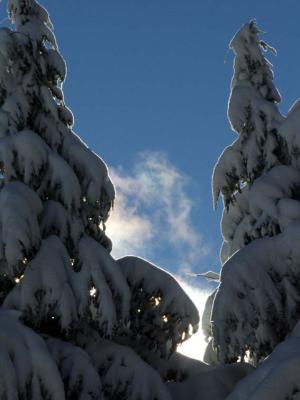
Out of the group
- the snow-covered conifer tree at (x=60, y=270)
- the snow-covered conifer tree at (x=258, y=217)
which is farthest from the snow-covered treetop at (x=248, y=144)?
the snow-covered conifer tree at (x=60, y=270)

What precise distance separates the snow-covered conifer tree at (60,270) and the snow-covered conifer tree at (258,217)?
1330 millimetres

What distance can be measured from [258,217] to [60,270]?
10.9ft

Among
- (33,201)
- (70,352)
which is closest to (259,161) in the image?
(33,201)

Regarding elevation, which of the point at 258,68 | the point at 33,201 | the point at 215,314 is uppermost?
the point at 258,68

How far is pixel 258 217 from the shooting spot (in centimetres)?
983

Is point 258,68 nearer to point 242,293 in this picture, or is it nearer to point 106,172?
point 106,172

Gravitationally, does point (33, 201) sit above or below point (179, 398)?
above

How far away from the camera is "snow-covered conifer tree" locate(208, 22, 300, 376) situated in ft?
27.7

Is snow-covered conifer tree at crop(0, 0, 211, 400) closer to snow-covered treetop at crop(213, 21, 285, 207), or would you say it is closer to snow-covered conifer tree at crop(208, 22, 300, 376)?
snow-covered conifer tree at crop(208, 22, 300, 376)

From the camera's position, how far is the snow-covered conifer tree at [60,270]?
8.02m

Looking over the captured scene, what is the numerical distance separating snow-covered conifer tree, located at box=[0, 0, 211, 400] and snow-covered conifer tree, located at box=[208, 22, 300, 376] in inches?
52.4

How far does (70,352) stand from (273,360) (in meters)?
4.50

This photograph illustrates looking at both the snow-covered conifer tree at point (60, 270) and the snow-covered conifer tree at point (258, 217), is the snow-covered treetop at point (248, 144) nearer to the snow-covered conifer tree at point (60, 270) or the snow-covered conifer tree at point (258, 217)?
the snow-covered conifer tree at point (258, 217)

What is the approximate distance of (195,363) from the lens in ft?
35.0
